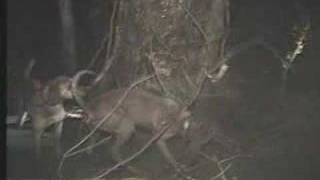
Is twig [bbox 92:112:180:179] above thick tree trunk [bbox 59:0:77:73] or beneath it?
beneath

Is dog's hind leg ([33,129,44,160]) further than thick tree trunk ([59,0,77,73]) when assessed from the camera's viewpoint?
Yes

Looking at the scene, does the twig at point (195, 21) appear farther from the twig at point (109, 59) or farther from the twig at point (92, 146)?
the twig at point (92, 146)

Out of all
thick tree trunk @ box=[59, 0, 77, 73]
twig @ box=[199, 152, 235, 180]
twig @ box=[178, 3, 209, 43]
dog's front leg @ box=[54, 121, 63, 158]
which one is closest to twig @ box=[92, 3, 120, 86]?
thick tree trunk @ box=[59, 0, 77, 73]

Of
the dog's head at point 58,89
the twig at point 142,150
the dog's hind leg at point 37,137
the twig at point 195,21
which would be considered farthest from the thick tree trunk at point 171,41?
the dog's hind leg at point 37,137

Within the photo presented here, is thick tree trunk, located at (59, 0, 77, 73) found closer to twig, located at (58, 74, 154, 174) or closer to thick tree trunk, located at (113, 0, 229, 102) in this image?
thick tree trunk, located at (113, 0, 229, 102)

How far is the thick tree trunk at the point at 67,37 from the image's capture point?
7.16 m

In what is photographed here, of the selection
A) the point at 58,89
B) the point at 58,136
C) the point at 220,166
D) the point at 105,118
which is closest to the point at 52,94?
the point at 58,89

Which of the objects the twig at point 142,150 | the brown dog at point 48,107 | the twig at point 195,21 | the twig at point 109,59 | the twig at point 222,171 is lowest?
the twig at point 222,171

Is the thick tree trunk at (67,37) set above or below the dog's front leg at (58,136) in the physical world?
above

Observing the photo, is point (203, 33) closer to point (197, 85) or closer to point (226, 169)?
point (197, 85)

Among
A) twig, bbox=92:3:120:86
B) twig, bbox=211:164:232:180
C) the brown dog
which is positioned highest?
twig, bbox=92:3:120:86

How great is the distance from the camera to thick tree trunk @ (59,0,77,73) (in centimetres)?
716

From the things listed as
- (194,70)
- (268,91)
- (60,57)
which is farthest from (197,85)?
(60,57)

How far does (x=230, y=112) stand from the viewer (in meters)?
7.18
